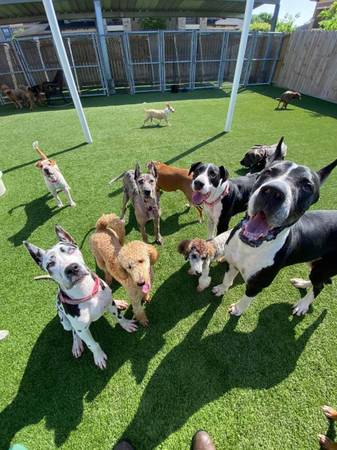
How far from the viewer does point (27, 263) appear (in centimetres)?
426

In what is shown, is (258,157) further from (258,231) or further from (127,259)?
(127,259)

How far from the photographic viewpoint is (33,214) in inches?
214

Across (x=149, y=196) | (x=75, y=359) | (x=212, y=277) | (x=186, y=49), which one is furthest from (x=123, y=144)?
(x=186, y=49)

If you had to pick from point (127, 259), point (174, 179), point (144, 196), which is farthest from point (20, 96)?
point (127, 259)

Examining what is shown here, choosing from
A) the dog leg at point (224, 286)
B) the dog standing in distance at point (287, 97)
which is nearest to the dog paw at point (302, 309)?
the dog leg at point (224, 286)

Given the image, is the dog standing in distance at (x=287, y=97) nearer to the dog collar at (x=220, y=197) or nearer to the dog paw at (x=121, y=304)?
the dog collar at (x=220, y=197)

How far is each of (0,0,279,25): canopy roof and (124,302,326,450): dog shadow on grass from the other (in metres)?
20.0

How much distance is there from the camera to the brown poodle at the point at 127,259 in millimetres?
2770

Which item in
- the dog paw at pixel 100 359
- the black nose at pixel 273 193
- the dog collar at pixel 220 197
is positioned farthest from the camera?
the dog collar at pixel 220 197

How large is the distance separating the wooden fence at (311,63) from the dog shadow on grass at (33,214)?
16.0 meters

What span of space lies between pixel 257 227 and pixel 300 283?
2215 mm

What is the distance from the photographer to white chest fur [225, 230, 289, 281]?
2414 millimetres

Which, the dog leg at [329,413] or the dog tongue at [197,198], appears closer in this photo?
the dog leg at [329,413]

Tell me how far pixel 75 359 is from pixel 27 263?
212cm
